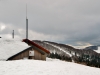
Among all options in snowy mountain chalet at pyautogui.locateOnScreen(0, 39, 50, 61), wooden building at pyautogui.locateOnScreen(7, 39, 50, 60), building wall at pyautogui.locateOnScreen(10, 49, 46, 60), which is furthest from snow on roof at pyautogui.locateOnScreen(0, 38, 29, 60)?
building wall at pyautogui.locateOnScreen(10, 49, 46, 60)

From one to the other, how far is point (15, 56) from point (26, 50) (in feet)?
8.47

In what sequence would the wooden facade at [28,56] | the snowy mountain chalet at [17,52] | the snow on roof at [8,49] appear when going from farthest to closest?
the wooden facade at [28,56] < the snowy mountain chalet at [17,52] < the snow on roof at [8,49]

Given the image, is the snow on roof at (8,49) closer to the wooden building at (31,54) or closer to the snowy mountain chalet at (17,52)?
the snowy mountain chalet at (17,52)

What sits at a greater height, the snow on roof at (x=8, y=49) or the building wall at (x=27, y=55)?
the snow on roof at (x=8, y=49)

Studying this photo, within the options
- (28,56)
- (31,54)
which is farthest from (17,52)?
(31,54)

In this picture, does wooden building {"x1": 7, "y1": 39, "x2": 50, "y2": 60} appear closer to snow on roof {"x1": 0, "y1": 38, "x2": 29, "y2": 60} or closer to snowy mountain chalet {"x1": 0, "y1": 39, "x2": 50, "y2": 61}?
snowy mountain chalet {"x1": 0, "y1": 39, "x2": 50, "y2": 61}

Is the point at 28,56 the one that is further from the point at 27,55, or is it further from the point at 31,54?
the point at 31,54

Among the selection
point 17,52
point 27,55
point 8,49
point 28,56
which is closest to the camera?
point 17,52

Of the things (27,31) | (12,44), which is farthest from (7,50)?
(27,31)

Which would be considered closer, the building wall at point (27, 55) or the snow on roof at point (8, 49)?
the snow on roof at point (8, 49)

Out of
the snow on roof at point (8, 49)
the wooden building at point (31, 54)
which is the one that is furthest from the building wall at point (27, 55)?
the snow on roof at point (8, 49)

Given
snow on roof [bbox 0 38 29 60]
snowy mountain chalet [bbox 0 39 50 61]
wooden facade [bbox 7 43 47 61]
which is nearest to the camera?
snow on roof [bbox 0 38 29 60]

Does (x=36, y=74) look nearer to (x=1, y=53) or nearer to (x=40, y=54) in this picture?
(x=1, y=53)

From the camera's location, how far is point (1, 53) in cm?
2697
